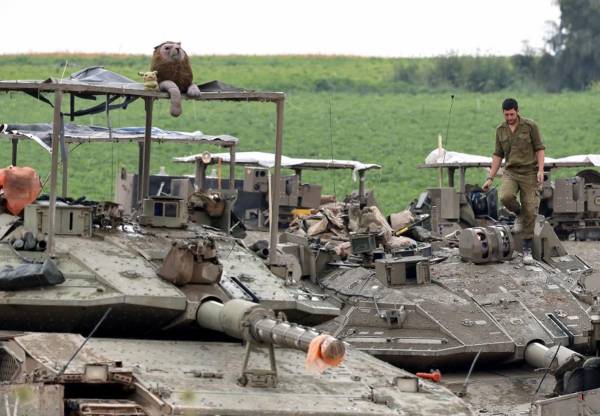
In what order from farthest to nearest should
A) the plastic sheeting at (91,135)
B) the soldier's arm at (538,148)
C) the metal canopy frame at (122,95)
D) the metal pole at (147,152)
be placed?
the plastic sheeting at (91,135) < the soldier's arm at (538,148) < the metal pole at (147,152) < the metal canopy frame at (122,95)

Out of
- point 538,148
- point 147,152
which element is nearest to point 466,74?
point 538,148

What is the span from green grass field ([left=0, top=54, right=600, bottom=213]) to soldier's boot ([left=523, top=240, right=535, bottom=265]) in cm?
2084

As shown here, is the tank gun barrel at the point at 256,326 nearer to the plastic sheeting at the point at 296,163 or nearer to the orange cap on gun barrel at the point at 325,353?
the orange cap on gun barrel at the point at 325,353

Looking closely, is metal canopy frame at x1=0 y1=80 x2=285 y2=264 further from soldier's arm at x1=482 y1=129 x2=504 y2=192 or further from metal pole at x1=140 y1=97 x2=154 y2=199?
soldier's arm at x1=482 y1=129 x2=504 y2=192

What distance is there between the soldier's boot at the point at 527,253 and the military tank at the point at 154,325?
304 inches

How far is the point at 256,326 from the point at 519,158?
8499 millimetres

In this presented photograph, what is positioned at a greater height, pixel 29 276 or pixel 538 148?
pixel 538 148

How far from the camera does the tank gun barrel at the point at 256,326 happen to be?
559 inches

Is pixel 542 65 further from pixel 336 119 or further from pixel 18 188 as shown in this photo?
pixel 18 188

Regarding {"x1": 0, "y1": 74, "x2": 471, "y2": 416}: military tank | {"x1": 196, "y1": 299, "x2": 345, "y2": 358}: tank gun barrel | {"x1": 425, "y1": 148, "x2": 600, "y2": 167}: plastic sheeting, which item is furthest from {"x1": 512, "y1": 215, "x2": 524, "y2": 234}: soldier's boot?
{"x1": 425, "y1": 148, "x2": 600, "y2": 167}: plastic sheeting

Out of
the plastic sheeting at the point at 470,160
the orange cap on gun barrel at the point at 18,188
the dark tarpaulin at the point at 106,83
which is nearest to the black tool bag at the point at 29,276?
the orange cap on gun barrel at the point at 18,188

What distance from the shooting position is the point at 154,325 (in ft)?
54.4

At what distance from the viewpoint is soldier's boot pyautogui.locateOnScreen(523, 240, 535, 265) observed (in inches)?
994

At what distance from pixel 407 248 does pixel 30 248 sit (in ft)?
31.0
